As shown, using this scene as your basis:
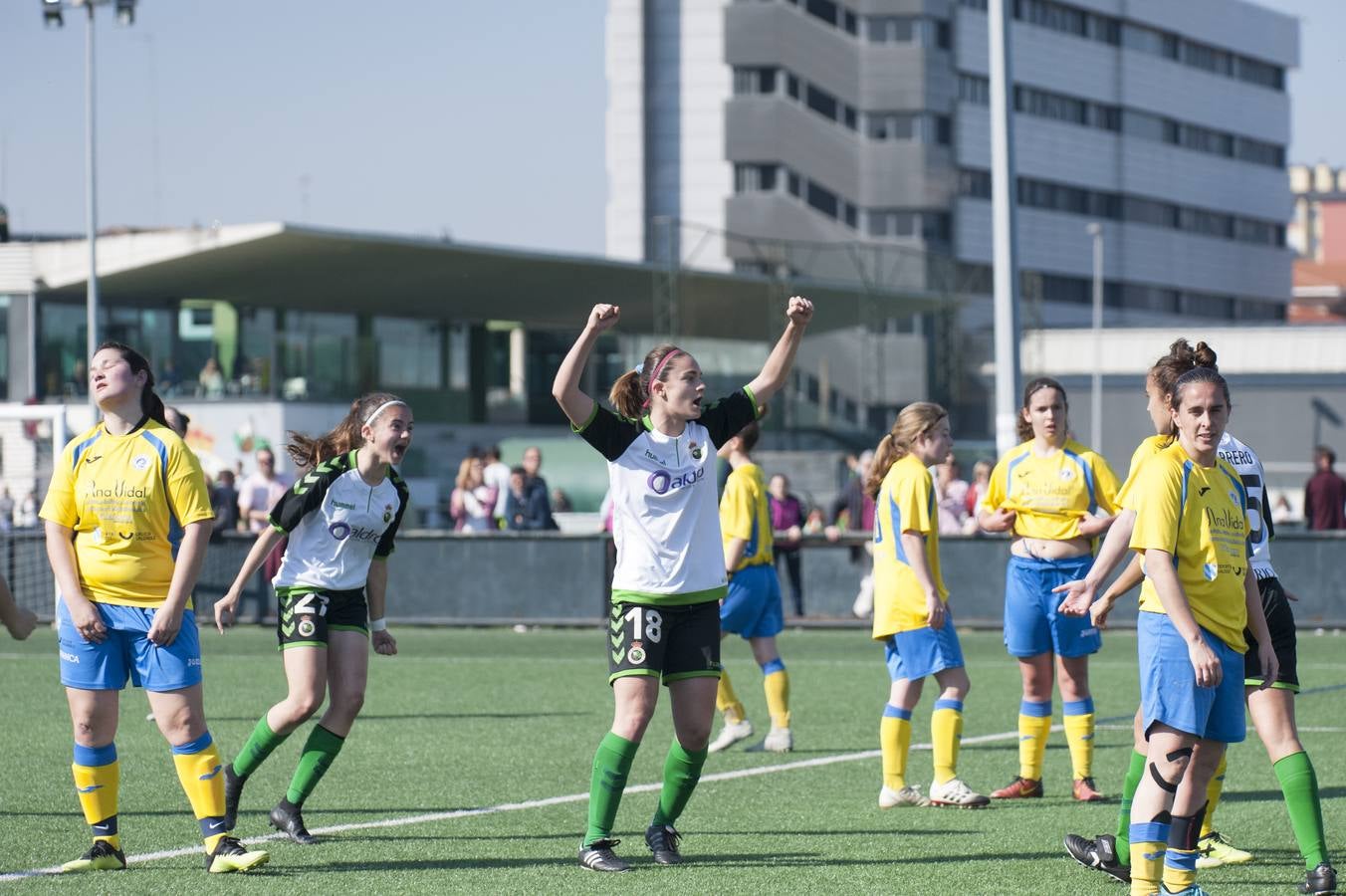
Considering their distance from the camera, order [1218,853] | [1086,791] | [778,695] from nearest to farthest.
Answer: [1218,853] → [1086,791] → [778,695]

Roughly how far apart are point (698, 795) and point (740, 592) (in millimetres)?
2204

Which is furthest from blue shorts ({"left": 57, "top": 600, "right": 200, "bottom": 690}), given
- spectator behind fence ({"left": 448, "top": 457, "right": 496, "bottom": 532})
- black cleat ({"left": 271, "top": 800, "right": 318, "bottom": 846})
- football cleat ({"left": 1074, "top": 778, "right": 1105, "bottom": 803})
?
spectator behind fence ({"left": 448, "top": 457, "right": 496, "bottom": 532})

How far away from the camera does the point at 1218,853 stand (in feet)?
24.3

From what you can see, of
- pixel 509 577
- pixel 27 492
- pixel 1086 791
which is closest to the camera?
pixel 1086 791

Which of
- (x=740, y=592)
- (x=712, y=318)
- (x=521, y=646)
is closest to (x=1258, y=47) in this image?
(x=712, y=318)

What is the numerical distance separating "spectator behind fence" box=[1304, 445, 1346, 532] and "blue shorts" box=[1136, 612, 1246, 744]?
54.4ft

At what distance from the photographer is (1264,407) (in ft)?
167

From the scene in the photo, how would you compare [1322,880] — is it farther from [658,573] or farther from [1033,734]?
[1033,734]

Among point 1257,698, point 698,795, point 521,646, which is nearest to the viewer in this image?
point 1257,698

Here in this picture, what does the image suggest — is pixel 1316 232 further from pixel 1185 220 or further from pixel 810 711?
pixel 810 711

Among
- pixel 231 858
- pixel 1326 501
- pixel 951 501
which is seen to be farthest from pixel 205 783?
pixel 1326 501

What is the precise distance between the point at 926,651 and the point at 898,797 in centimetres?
67

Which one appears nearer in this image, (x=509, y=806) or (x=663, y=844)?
(x=663, y=844)

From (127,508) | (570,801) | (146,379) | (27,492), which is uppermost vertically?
(146,379)
